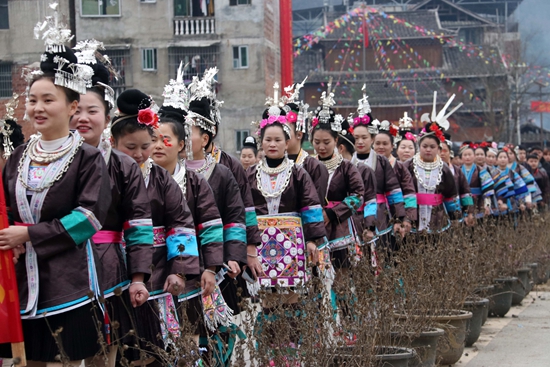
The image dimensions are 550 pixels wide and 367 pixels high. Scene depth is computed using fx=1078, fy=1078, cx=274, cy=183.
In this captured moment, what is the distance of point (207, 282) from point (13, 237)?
1.68m

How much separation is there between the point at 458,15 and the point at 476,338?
180ft

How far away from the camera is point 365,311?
578 cm

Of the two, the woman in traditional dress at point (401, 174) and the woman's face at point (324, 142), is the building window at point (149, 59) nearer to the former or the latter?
the woman in traditional dress at point (401, 174)

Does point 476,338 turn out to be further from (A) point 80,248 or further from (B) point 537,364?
(A) point 80,248

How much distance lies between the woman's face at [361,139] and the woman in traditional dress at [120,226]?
562cm

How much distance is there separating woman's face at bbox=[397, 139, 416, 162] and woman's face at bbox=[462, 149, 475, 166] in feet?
9.04

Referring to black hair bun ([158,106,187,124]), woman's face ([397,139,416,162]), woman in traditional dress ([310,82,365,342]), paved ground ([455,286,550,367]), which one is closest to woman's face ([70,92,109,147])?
black hair bun ([158,106,187,124])

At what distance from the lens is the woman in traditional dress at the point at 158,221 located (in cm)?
542

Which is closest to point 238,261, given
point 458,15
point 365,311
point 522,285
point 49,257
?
point 365,311

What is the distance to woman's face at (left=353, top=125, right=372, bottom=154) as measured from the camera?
10633 mm

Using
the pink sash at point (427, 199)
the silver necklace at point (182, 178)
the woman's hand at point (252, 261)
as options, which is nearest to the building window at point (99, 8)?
the pink sash at point (427, 199)

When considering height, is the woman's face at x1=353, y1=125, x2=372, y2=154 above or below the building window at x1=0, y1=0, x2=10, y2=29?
below

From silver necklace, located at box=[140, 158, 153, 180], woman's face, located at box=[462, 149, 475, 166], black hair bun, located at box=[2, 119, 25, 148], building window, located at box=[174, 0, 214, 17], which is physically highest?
building window, located at box=[174, 0, 214, 17]

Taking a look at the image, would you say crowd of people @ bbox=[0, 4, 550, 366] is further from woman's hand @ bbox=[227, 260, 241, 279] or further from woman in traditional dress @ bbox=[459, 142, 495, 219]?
woman in traditional dress @ bbox=[459, 142, 495, 219]
